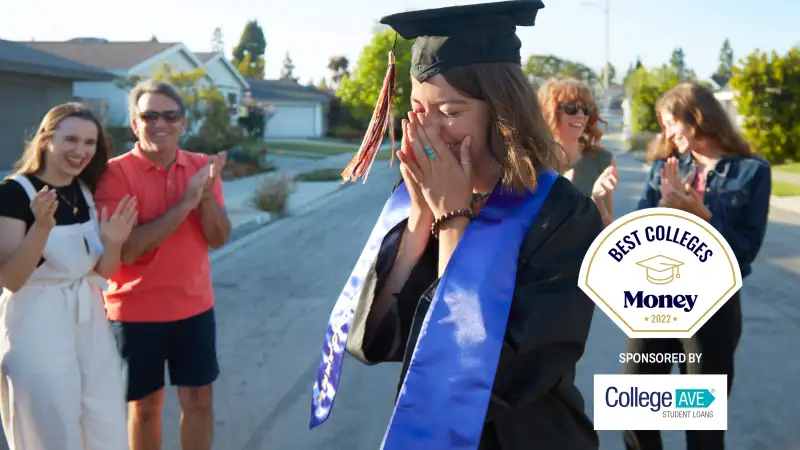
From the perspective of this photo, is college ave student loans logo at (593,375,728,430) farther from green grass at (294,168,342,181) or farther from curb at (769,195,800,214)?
green grass at (294,168,342,181)

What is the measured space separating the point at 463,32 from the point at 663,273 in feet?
4.42

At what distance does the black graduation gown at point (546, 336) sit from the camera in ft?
5.41

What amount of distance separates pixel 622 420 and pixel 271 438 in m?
2.05

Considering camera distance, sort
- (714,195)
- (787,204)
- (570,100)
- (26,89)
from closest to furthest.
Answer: (714,195) → (570,100) → (787,204) → (26,89)

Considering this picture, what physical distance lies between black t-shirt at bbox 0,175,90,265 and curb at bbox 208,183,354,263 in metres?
6.34

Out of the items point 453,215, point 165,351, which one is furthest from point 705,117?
point 165,351

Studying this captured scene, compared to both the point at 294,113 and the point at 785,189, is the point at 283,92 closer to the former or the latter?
the point at 294,113

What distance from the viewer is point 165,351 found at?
3.41 m

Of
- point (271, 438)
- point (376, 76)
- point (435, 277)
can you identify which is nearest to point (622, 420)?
point (435, 277)

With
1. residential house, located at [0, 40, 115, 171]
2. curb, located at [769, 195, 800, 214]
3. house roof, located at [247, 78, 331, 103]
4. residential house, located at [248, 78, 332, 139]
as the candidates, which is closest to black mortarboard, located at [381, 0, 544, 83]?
→ curb, located at [769, 195, 800, 214]

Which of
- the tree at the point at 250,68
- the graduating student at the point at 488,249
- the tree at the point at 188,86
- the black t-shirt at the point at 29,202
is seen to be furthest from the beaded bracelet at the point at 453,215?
the tree at the point at 250,68

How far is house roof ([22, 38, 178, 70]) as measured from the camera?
31203 mm

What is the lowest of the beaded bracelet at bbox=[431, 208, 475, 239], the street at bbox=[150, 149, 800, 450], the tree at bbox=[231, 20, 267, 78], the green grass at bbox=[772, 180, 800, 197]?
the green grass at bbox=[772, 180, 800, 197]

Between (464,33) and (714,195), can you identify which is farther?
(714,195)
